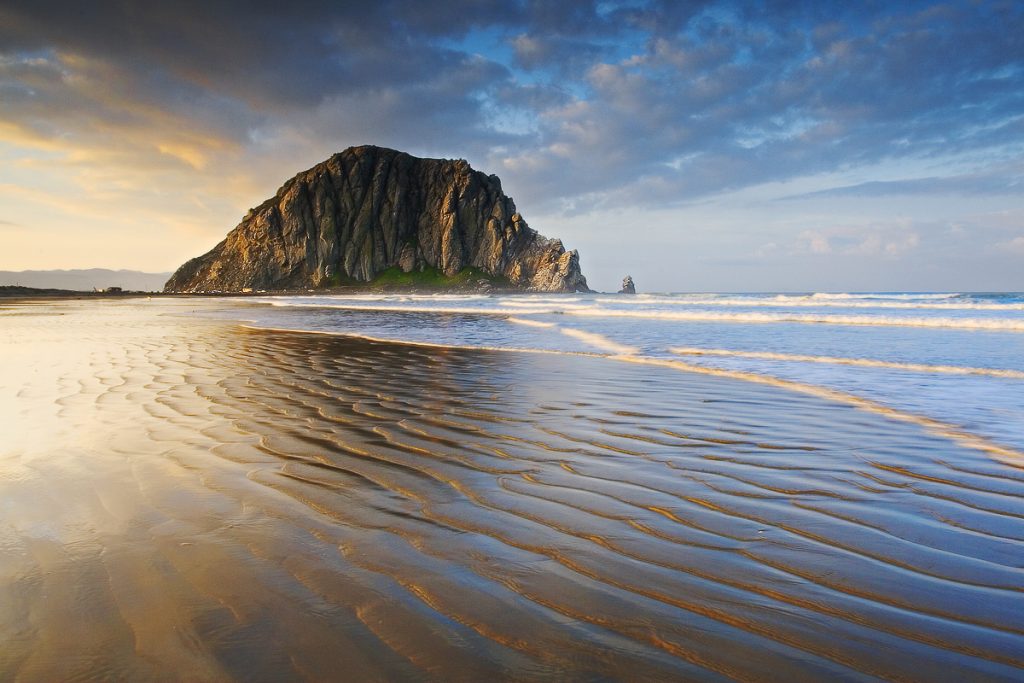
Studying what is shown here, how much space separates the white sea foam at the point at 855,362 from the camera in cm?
1186

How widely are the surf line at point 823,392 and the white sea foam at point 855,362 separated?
7.03 ft

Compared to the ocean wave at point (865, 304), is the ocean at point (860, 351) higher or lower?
→ lower

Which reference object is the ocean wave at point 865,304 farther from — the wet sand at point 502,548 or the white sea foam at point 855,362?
the wet sand at point 502,548

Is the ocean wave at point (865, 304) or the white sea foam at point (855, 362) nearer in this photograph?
the white sea foam at point (855, 362)

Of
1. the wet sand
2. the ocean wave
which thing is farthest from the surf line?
the ocean wave

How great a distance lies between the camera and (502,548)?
3400mm

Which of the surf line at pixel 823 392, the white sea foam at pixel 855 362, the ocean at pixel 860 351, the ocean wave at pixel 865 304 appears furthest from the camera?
the ocean wave at pixel 865 304

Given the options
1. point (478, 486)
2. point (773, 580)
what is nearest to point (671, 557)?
point (773, 580)

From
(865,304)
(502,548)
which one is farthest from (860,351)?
(865,304)

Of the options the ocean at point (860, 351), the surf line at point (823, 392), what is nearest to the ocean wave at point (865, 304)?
the ocean at point (860, 351)

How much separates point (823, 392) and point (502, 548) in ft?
26.3

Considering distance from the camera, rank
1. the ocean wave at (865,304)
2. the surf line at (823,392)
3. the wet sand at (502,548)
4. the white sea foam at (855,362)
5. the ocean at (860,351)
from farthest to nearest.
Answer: the ocean wave at (865,304)
the white sea foam at (855,362)
the ocean at (860,351)
the surf line at (823,392)
the wet sand at (502,548)

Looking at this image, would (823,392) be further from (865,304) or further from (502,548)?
(865,304)

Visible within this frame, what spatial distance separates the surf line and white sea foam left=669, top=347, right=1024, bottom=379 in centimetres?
214
